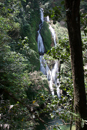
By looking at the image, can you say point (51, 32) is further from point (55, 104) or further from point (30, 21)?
point (55, 104)

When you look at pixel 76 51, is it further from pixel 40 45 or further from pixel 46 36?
pixel 46 36

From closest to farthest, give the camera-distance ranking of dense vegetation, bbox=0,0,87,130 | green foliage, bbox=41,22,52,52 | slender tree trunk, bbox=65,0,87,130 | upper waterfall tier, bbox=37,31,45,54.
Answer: slender tree trunk, bbox=65,0,87,130 < dense vegetation, bbox=0,0,87,130 < upper waterfall tier, bbox=37,31,45,54 < green foliage, bbox=41,22,52,52

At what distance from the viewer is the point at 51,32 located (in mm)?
22938

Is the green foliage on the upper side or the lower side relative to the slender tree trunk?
upper

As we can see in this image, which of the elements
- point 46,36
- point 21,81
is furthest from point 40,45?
point 21,81

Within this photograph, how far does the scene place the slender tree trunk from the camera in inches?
41.6

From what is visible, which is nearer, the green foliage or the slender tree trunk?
the slender tree trunk

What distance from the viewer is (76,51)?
1.15 metres

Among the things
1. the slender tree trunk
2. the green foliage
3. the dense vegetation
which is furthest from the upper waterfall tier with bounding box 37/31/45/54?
the slender tree trunk

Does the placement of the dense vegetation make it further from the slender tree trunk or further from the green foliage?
the green foliage

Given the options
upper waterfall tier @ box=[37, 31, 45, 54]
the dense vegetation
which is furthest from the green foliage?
the dense vegetation

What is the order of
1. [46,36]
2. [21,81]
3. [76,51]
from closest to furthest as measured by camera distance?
[76,51] < [21,81] < [46,36]

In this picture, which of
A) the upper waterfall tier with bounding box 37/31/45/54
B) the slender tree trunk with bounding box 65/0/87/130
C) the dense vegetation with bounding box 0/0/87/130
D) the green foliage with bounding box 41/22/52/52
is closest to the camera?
the slender tree trunk with bounding box 65/0/87/130

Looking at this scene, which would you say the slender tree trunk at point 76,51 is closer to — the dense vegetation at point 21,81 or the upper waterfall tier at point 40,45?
the dense vegetation at point 21,81
